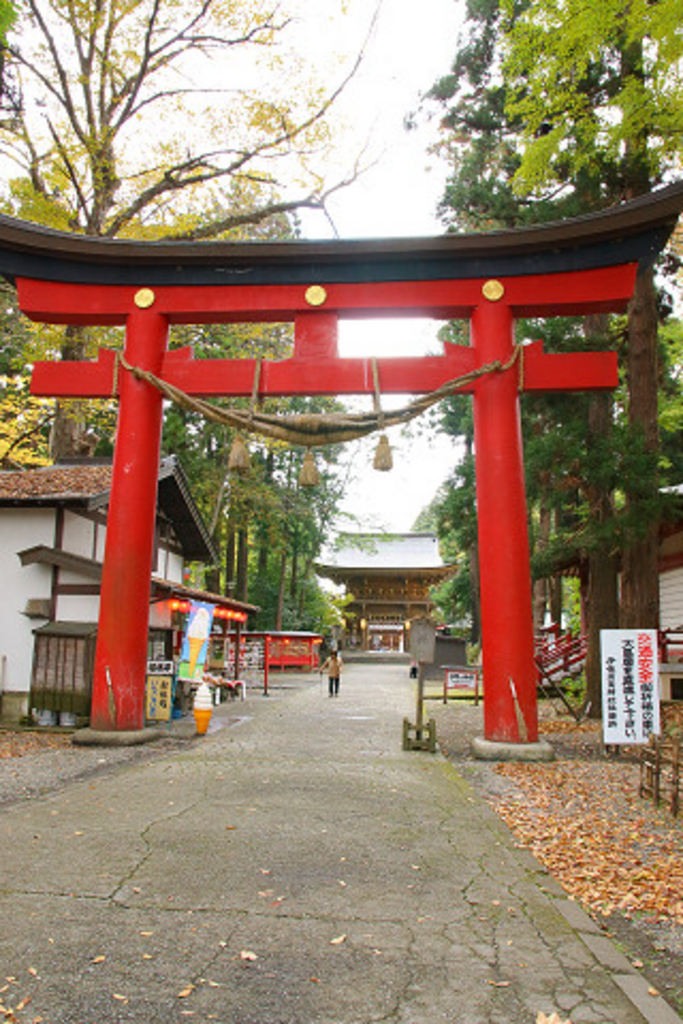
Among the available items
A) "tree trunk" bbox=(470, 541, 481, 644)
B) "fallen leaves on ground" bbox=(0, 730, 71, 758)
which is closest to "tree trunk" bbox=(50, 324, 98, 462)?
"fallen leaves on ground" bbox=(0, 730, 71, 758)

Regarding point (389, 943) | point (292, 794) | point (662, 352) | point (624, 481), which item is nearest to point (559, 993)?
point (389, 943)

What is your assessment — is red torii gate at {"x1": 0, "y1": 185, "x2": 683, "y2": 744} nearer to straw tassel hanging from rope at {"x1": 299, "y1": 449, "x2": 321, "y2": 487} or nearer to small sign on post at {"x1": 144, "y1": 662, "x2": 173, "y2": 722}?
straw tassel hanging from rope at {"x1": 299, "y1": 449, "x2": 321, "y2": 487}

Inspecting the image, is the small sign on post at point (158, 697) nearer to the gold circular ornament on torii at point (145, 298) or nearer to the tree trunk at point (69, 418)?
the gold circular ornament on torii at point (145, 298)

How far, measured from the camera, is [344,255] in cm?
930

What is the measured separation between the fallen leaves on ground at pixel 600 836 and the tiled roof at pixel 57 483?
8373 millimetres

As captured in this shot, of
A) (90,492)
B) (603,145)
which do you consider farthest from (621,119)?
(90,492)

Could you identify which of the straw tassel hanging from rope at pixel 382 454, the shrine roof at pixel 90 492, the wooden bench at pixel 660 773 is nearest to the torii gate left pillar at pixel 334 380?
the straw tassel hanging from rope at pixel 382 454

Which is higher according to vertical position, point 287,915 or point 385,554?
point 385,554

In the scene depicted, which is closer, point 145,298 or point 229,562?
point 145,298

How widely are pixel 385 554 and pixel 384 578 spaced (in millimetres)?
1543

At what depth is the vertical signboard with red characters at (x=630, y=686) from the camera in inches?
331

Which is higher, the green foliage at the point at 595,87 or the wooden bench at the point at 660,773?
the green foliage at the point at 595,87

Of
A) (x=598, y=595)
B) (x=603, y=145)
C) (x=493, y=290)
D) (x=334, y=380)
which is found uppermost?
(x=603, y=145)

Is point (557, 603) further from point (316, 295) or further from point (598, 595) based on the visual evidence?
point (316, 295)
